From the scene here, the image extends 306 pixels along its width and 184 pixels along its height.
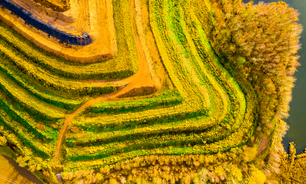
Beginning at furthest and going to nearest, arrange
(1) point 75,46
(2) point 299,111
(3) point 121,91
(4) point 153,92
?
1. (2) point 299,111
2. (4) point 153,92
3. (3) point 121,91
4. (1) point 75,46

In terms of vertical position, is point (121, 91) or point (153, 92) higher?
point (121, 91)

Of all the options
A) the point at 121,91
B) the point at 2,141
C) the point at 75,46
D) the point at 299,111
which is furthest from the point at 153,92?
the point at 299,111

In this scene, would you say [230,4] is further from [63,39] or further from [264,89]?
[63,39]

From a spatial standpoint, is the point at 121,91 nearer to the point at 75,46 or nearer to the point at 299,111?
the point at 75,46

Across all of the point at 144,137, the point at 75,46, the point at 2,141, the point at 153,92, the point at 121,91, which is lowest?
the point at 144,137

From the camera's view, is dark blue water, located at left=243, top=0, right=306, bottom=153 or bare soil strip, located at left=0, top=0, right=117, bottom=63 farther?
dark blue water, located at left=243, top=0, right=306, bottom=153

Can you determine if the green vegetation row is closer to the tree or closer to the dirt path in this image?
the dirt path

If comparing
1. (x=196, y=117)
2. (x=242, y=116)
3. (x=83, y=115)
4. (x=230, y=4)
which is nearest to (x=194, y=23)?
(x=230, y=4)

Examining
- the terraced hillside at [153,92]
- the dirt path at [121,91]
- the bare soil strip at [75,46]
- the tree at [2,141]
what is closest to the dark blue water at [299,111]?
the terraced hillside at [153,92]

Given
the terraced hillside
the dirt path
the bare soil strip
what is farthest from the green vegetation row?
the bare soil strip
